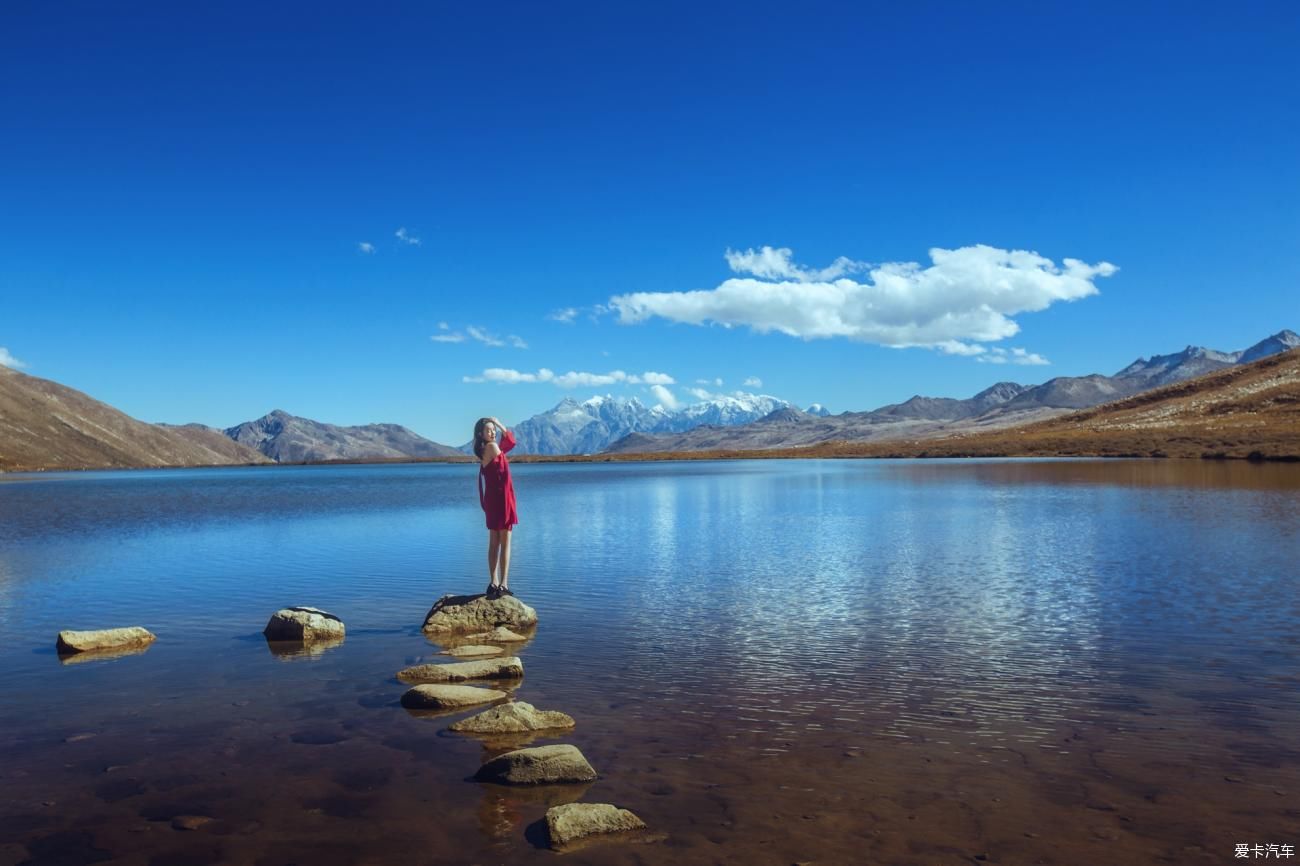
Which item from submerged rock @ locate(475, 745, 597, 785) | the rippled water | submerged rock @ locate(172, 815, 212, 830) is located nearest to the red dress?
the rippled water

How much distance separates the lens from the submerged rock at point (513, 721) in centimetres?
1177

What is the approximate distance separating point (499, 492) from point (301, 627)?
523 centimetres

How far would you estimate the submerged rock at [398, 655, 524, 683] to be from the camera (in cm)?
1459

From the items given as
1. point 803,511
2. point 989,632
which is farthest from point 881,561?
point 803,511

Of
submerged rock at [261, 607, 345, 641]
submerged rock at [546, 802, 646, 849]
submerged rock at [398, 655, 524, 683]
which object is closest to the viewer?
submerged rock at [546, 802, 646, 849]

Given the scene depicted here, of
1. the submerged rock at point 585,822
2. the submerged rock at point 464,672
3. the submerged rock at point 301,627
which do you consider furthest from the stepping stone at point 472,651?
the submerged rock at point 585,822

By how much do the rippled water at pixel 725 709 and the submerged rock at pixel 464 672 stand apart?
497 millimetres

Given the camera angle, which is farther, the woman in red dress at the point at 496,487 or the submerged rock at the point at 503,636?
the woman in red dress at the point at 496,487

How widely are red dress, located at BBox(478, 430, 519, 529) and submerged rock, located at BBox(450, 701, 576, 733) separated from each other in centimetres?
828

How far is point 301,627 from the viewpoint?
17703mm

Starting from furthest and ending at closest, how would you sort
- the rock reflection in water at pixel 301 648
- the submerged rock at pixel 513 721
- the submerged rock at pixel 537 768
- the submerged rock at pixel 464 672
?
the rock reflection in water at pixel 301 648 < the submerged rock at pixel 464 672 < the submerged rock at pixel 513 721 < the submerged rock at pixel 537 768

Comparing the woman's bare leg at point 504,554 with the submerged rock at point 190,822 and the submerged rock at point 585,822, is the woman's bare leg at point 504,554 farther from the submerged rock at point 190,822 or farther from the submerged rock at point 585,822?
the submerged rock at point 585,822

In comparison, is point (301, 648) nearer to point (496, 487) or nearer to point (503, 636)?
point (503, 636)

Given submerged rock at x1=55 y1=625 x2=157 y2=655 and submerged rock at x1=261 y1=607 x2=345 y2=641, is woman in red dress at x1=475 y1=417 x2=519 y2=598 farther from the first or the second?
submerged rock at x1=55 y1=625 x2=157 y2=655
